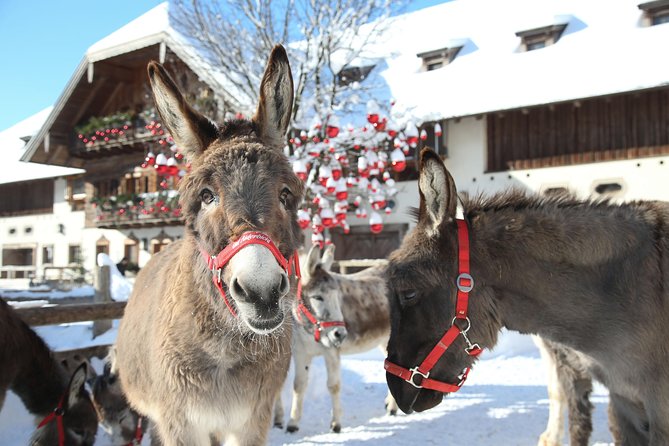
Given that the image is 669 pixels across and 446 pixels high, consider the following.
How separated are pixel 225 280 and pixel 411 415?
5270 millimetres

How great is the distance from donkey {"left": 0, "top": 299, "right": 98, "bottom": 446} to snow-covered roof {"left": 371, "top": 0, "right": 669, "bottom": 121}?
1099 cm

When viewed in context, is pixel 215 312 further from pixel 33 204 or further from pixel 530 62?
pixel 33 204

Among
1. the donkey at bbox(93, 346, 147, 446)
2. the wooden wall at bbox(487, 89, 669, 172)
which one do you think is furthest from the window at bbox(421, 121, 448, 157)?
the donkey at bbox(93, 346, 147, 446)

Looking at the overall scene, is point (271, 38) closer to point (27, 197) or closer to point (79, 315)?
point (79, 315)

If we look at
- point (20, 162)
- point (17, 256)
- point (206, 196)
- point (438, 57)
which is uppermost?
point (438, 57)

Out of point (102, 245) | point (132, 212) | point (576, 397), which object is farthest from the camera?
point (102, 245)

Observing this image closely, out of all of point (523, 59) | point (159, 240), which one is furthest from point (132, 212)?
point (523, 59)

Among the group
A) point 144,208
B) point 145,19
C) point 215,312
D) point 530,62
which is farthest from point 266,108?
point 145,19

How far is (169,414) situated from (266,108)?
63.1 inches

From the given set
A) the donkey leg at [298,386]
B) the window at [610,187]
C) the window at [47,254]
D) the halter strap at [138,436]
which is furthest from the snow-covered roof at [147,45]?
the window at [610,187]

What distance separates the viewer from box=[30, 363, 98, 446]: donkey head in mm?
4219

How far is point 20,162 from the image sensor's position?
28078 mm

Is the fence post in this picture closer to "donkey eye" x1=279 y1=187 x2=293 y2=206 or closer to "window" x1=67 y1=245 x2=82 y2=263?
"donkey eye" x1=279 y1=187 x2=293 y2=206

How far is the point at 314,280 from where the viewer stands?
22.8 ft
